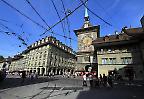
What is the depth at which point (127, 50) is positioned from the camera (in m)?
34.1

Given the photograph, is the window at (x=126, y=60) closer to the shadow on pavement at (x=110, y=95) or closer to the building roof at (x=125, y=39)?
the building roof at (x=125, y=39)

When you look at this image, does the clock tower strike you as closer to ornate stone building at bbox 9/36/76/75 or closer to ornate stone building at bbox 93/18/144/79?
ornate stone building at bbox 93/18/144/79

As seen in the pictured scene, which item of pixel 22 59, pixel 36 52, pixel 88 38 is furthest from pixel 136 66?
pixel 22 59

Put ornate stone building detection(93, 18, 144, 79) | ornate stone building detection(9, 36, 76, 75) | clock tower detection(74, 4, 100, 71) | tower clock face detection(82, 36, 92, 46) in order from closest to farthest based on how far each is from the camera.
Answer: ornate stone building detection(93, 18, 144, 79), clock tower detection(74, 4, 100, 71), tower clock face detection(82, 36, 92, 46), ornate stone building detection(9, 36, 76, 75)

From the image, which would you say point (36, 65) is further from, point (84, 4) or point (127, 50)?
point (84, 4)

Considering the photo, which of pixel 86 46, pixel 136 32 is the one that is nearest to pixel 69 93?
pixel 136 32

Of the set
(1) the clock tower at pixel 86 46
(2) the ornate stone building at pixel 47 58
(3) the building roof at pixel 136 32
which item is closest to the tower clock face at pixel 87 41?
(1) the clock tower at pixel 86 46

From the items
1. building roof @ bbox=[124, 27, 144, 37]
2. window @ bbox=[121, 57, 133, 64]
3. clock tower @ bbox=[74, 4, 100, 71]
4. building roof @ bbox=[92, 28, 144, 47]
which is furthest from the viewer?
clock tower @ bbox=[74, 4, 100, 71]

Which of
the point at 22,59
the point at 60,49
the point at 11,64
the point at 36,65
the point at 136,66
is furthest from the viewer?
the point at 11,64

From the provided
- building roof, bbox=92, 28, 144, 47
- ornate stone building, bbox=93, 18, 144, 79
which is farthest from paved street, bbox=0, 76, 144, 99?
building roof, bbox=92, 28, 144, 47


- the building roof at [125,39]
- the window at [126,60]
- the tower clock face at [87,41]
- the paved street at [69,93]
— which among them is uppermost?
the tower clock face at [87,41]

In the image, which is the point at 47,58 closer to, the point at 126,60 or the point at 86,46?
the point at 86,46

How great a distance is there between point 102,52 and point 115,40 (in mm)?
4601

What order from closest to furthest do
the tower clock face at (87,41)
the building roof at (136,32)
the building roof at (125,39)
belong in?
1. the building roof at (136,32)
2. the building roof at (125,39)
3. the tower clock face at (87,41)
